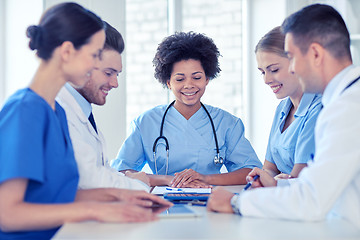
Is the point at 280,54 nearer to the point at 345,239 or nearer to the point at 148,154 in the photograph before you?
the point at 148,154

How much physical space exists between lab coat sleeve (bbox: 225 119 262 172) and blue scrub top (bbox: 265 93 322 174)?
0.10 m

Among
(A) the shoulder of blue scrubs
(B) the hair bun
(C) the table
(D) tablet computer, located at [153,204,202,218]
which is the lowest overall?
(D) tablet computer, located at [153,204,202,218]

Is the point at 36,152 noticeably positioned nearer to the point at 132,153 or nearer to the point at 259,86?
the point at 132,153

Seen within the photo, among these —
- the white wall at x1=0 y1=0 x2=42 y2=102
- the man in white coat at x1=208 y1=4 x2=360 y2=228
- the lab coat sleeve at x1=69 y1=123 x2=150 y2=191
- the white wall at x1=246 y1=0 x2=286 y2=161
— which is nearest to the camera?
the man in white coat at x1=208 y1=4 x2=360 y2=228

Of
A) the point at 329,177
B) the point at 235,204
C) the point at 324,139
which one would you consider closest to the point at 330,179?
the point at 329,177

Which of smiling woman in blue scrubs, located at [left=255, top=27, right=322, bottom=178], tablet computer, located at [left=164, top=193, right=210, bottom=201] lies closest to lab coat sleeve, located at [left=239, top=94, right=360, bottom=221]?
tablet computer, located at [left=164, top=193, right=210, bottom=201]

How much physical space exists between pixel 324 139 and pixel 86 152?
0.80 m

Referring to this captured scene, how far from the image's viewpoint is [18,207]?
107 cm

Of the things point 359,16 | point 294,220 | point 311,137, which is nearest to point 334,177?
point 294,220

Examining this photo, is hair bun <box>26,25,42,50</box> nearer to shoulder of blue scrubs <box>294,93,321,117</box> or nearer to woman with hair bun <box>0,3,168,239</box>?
woman with hair bun <box>0,3,168,239</box>

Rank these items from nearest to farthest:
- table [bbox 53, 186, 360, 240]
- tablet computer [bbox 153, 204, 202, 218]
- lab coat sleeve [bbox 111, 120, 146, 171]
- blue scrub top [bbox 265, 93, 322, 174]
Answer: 1. table [bbox 53, 186, 360, 240]
2. tablet computer [bbox 153, 204, 202, 218]
3. blue scrub top [bbox 265, 93, 322, 174]
4. lab coat sleeve [bbox 111, 120, 146, 171]

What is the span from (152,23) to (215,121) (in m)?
1.60

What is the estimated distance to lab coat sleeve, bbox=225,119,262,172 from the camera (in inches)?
90.4

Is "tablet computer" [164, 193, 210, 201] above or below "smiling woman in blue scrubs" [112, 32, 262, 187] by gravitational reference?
below
